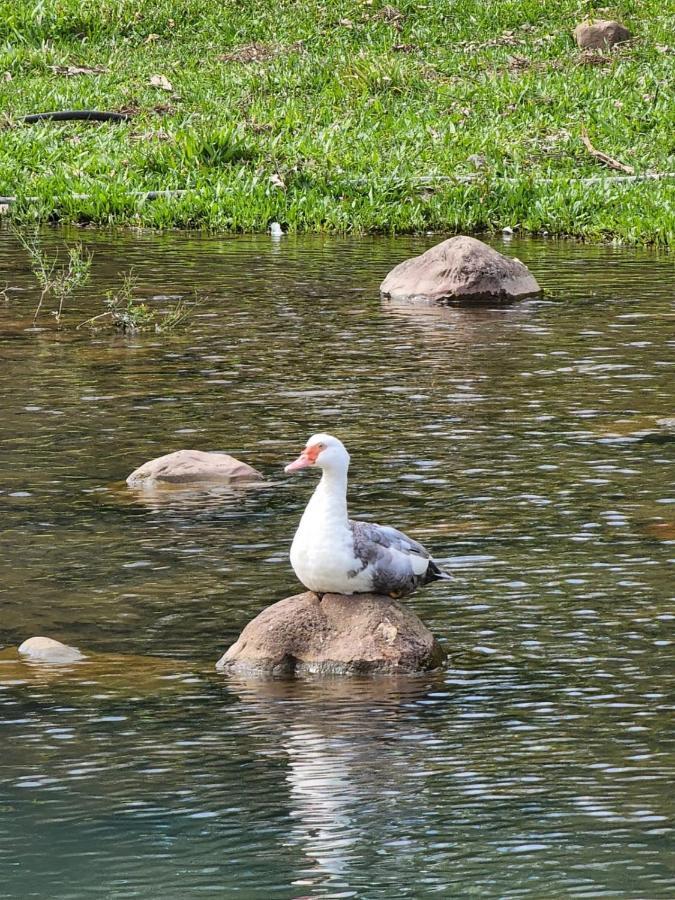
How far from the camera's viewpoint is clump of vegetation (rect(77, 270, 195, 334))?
626 inches

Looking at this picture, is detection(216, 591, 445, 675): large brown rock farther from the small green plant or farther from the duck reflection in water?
the small green plant

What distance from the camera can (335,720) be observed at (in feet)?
22.5

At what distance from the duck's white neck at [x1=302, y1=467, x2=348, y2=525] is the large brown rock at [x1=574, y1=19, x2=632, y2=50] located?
84.8 ft

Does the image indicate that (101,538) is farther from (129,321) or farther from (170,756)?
(129,321)

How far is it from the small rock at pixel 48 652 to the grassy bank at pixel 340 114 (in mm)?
14542

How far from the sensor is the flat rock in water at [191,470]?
420 inches

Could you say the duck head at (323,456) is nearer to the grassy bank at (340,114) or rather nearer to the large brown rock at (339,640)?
the large brown rock at (339,640)

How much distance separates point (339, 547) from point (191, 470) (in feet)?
11.7

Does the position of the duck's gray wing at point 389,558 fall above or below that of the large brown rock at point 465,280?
below

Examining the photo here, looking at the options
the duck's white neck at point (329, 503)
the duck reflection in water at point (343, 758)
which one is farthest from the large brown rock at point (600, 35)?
the duck reflection in water at point (343, 758)

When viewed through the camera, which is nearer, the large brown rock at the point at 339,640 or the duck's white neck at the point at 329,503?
the duck's white neck at the point at 329,503

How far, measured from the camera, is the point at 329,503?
7.25 m

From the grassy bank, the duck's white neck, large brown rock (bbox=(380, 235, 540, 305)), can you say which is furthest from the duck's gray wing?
the grassy bank

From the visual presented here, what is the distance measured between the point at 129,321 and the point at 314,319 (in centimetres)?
161
